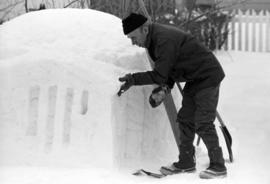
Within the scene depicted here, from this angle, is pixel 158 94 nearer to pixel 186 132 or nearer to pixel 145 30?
pixel 186 132

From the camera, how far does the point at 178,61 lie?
5.33m

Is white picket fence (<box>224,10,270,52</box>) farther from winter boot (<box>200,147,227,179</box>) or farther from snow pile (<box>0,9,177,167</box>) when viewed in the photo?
winter boot (<box>200,147,227,179</box>)

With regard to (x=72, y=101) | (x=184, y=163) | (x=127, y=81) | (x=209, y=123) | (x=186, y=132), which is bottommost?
(x=184, y=163)

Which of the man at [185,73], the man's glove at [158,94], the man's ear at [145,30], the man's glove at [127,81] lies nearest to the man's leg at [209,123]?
the man at [185,73]

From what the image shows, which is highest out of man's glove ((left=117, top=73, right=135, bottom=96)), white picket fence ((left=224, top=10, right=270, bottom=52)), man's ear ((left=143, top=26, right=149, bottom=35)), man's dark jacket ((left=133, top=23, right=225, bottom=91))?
man's ear ((left=143, top=26, right=149, bottom=35))

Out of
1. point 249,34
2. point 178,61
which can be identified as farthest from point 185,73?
point 249,34

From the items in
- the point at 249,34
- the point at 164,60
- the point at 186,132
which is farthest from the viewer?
the point at 249,34

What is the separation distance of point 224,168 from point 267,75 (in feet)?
18.2

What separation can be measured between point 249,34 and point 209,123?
28.6 feet

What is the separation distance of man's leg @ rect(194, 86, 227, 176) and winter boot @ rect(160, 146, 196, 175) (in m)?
0.21

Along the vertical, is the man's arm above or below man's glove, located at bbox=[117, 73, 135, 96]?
above

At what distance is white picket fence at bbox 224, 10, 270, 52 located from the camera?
13569 mm

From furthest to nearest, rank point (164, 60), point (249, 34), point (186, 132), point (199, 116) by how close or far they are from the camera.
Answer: point (249, 34) < point (186, 132) < point (199, 116) < point (164, 60)

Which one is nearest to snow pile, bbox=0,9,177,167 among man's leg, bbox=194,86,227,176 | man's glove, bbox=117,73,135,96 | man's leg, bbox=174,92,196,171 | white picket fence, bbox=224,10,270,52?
man's glove, bbox=117,73,135,96
